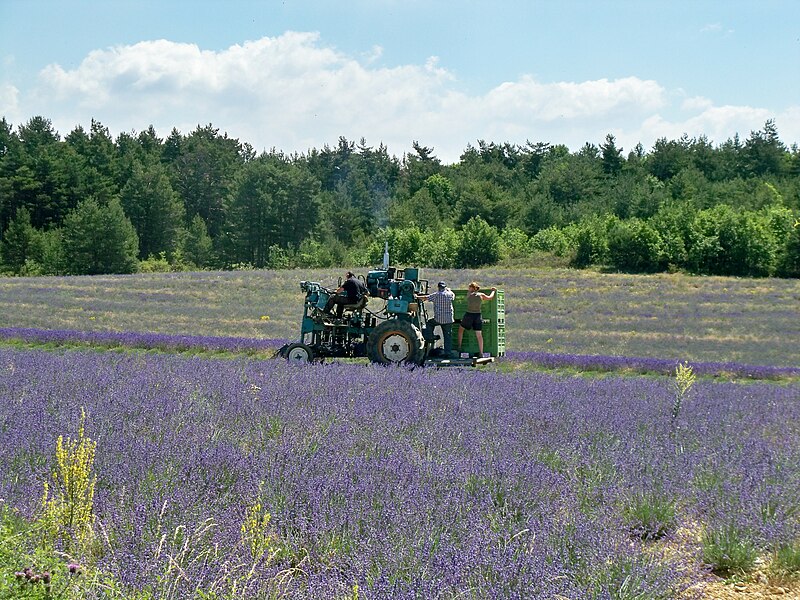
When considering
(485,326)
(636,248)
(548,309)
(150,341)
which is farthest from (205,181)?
(485,326)

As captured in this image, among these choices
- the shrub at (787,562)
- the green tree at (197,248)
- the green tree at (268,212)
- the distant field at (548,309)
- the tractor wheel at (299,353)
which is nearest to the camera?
the shrub at (787,562)

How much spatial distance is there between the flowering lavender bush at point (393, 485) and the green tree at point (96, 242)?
150ft

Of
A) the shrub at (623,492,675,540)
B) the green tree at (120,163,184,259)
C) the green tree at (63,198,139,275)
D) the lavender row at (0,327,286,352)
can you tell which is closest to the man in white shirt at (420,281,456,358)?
the lavender row at (0,327,286,352)

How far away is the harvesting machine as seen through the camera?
38.0 feet

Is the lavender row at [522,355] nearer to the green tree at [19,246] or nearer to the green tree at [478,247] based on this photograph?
the green tree at [478,247]

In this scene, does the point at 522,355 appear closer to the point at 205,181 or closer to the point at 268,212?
A: the point at 268,212

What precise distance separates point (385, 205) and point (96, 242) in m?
26.7

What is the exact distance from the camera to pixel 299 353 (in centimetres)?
1212

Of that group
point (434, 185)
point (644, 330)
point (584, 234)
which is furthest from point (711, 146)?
point (644, 330)

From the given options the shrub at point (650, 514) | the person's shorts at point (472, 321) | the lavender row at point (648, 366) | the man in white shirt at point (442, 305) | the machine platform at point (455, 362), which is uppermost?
the man in white shirt at point (442, 305)

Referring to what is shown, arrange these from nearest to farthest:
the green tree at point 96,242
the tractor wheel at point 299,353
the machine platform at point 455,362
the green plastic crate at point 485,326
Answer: the machine platform at point 455,362, the tractor wheel at point 299,353, the green plastic crate at point 485,326, the green tree at point 96,242

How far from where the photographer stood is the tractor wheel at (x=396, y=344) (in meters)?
11.5

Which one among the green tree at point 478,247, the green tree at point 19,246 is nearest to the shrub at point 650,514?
the green tree at point 478,247

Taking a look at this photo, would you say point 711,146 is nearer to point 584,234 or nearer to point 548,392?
point 584,234
